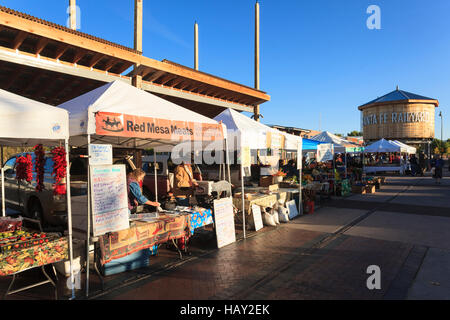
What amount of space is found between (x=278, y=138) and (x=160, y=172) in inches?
223

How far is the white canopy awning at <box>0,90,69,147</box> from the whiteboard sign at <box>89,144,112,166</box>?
36cm

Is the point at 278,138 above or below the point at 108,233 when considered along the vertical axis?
above

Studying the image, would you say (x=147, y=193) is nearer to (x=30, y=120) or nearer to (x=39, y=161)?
(x=39, y=161)

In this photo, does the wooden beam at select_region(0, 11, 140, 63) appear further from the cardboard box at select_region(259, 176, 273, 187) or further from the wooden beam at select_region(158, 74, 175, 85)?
the cardboard box at select_region(259, 176, 273, 187)

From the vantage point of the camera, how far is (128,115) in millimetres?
4402

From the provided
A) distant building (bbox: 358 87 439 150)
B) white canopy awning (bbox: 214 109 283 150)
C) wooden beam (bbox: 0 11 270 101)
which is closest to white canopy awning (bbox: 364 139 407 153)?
wooden beam (bbox: 0 11 270 101)

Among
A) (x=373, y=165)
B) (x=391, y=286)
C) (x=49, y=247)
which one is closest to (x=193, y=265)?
(x=49, y=247)

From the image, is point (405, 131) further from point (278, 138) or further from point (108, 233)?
point (108, 233)

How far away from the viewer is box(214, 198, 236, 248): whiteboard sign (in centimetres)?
583

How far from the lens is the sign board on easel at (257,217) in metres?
7.10

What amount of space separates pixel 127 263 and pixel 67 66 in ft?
28.7

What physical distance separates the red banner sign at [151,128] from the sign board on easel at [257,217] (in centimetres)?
214

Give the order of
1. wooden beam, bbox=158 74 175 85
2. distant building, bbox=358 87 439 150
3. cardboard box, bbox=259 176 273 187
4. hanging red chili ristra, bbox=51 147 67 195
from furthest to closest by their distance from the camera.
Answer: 1. distant building, bbox=358 87 439 150
2. wooden beam, bbox=158 74 175 85
3. cardboard box, bbox=259 176 273 187
4. hanging red chili ristra, bbox=51 147 67 195

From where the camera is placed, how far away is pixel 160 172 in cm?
1169
